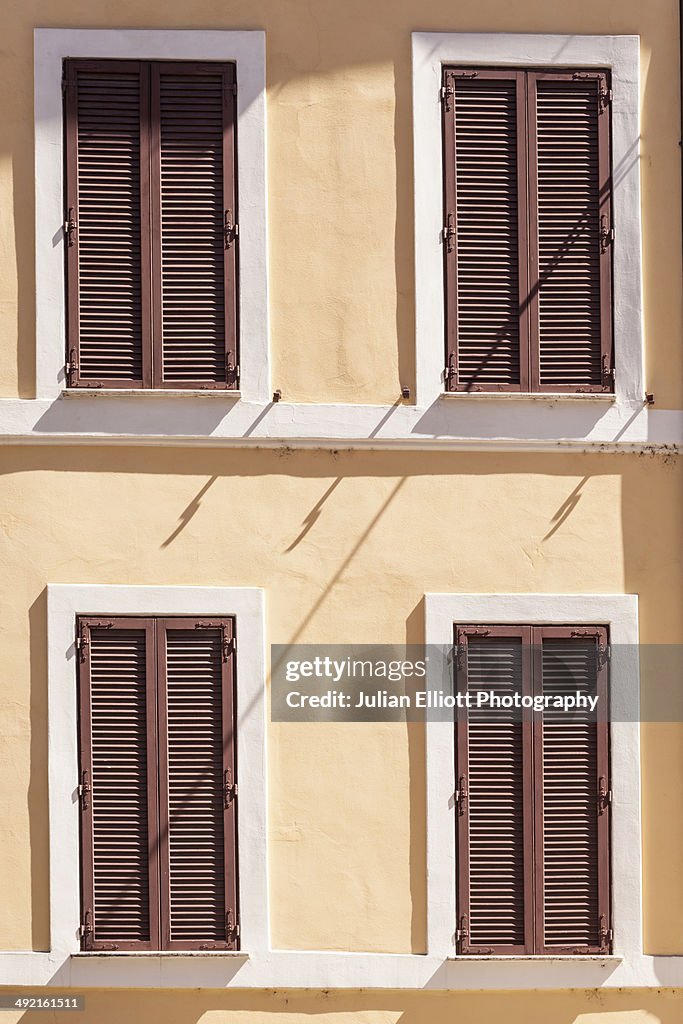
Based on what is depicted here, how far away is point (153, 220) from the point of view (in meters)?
7.01

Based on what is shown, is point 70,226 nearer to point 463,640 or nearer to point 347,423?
point 347,423

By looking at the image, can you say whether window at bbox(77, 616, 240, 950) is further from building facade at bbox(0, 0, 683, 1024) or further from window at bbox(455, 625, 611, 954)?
window at bbox(455, 625, 611, 954)

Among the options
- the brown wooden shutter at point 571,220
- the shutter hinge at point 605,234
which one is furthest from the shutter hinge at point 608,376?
the shutter hinge at point 605,234

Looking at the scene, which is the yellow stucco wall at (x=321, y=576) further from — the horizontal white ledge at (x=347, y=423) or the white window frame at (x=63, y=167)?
the white window frame at (x=63, y=167)

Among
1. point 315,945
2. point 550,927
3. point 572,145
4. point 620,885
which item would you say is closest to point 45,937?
point 315,945

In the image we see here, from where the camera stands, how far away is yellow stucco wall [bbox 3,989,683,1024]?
6938 millimetres

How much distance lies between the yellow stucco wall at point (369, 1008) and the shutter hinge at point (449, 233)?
15.5ft

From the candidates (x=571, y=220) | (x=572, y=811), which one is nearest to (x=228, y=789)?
(x=572, y=811)

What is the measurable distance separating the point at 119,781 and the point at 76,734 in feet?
1.30

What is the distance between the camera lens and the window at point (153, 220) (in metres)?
6.98

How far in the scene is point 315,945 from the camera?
6.96 meters

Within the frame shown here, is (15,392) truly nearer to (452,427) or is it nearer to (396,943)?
(452,427)

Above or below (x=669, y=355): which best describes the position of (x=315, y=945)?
below

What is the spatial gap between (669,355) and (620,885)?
3386mm
